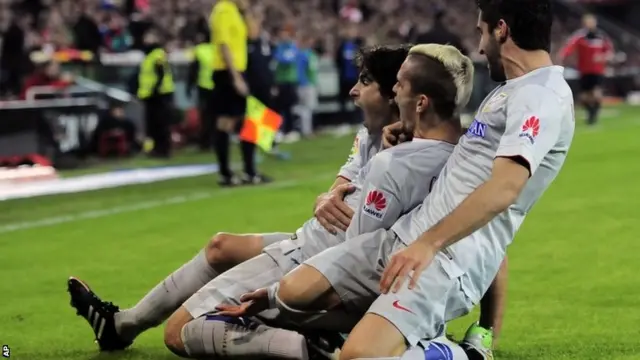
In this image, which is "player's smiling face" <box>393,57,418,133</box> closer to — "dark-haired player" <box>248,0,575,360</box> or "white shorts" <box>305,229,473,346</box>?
"dark-haired player" <box>248,0,575,360</box>

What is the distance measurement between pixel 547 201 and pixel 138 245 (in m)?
3.94

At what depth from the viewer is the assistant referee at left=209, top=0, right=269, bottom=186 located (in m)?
12.1

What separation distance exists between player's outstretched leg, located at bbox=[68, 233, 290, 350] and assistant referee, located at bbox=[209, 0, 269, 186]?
6784mm

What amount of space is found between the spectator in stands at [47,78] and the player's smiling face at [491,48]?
12553 millimetres

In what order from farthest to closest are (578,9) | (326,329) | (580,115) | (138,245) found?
1. (578,9)
2. (580,115)
3. (138,245)
4. (326,329)

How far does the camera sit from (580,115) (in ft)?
82.0

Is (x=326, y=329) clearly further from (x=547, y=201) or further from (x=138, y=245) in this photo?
(x=547, y=201)

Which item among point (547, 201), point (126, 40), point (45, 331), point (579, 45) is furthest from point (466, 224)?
point (579, 45)

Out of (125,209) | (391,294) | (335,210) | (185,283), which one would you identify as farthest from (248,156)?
(391,294)

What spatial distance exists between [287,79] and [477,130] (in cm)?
1617

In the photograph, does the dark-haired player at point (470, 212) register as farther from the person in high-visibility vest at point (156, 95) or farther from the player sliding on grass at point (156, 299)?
the person in high-visibility vest at point (156, 95)

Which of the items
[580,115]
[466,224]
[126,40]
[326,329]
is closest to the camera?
[466,224]

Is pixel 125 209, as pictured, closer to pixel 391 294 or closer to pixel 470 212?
pixel 391 294

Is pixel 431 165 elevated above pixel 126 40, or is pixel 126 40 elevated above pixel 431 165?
pixel 431 165
